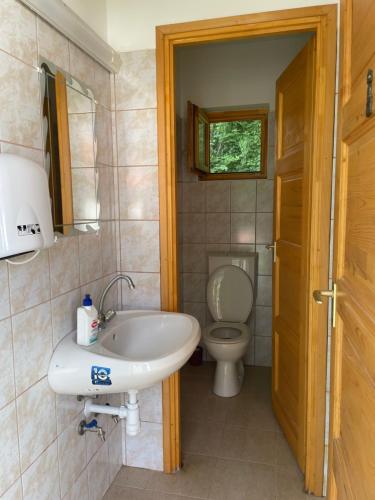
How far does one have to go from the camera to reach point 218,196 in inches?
119

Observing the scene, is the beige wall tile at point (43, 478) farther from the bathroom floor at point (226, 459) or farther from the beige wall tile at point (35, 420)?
the bathroom floor at point (226, 459)

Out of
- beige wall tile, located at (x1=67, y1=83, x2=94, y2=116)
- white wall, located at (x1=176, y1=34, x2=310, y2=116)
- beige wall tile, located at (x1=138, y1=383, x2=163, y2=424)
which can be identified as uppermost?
white wall, located at (x1=176, y1=34, x2=310, y2=116)

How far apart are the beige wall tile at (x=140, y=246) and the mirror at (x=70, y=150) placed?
198 mm

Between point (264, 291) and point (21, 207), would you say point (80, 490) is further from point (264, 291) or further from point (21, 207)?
point (264, 291)

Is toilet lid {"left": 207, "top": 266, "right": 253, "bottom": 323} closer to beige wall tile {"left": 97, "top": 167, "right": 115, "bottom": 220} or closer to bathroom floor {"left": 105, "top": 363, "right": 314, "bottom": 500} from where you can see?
bathroom floor {"left": 105, "top": 363, "right": 314, "bottom": 500}

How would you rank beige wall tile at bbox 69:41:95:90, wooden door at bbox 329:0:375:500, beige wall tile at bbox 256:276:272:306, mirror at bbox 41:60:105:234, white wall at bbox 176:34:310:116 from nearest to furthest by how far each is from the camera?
wooden door at bbox 329:0:375:500
mirror at bbox 41:60:105:234
beige wall tile at bbox 69:41:95:90
white wall at bbox 176:34:310:116
beige wall tile at bbox 256:276:272:306

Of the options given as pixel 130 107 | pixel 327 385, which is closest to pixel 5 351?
pixel 130 107

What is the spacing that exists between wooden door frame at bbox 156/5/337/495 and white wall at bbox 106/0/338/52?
35 millimetres

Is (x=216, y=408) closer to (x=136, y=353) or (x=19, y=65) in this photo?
(x=136, y=353)

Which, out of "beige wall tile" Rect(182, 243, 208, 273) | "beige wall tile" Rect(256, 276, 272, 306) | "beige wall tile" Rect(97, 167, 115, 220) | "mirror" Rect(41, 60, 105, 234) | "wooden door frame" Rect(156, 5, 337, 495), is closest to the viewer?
"mirror" Rect(41, 60, 105, 234)

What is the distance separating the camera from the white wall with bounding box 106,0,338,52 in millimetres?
1595

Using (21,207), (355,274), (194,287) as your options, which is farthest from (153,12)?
(194,287)

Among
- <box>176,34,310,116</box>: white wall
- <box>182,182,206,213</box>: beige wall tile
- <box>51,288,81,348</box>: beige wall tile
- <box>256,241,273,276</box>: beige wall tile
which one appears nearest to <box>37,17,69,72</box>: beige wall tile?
<box>51,288,81,348</box>: beige wall tile

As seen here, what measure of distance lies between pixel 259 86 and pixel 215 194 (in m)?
0.88
